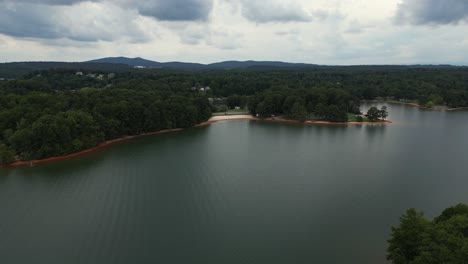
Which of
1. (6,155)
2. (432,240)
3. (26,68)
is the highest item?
(26,68)

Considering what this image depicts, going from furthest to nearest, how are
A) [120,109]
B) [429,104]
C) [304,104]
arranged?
[429,104] → [304,104] → [120,109]

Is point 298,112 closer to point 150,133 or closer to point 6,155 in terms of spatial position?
point 150,133

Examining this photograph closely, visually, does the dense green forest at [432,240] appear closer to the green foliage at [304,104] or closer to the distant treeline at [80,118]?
the distant treeline at [80,118]

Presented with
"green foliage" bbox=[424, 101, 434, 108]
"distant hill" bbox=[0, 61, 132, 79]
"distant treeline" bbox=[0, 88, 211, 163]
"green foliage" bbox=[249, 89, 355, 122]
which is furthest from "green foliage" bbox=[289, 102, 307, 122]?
"distant hill" bbox=[0, 61, 132, 79]

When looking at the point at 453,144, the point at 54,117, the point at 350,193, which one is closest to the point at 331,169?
the point at 350,193

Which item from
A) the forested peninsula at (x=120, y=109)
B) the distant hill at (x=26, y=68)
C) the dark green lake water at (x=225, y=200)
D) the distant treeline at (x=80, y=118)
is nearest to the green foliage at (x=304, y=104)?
the forested peninsula at (x=120, y=109)

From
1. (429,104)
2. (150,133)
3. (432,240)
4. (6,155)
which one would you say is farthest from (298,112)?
(432,240)

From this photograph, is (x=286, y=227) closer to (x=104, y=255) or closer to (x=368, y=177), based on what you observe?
(x=104, y=255)
